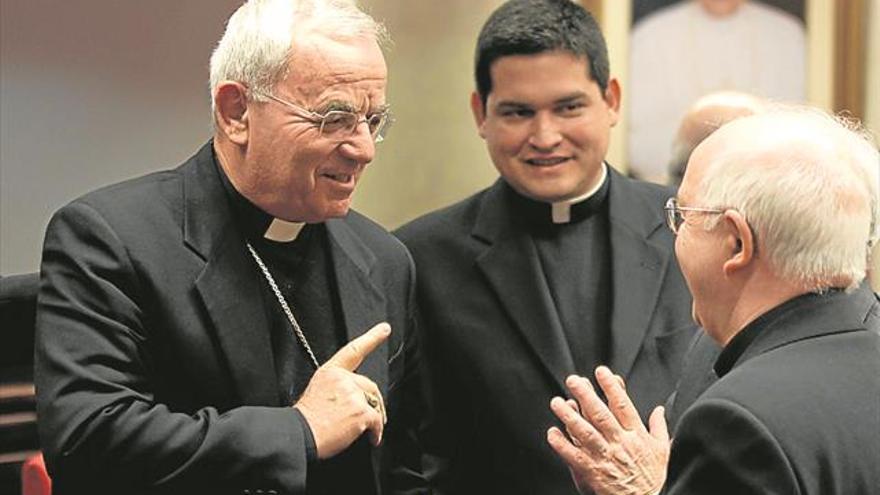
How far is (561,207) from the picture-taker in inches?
141

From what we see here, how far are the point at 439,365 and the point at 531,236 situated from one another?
400 mm

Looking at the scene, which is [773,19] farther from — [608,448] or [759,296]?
[759,296]

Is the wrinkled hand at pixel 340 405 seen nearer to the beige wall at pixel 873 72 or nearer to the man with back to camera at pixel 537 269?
the man with back to camera at pixel 537 269

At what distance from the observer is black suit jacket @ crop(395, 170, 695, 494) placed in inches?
131

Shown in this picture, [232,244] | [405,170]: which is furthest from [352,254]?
[405,170]

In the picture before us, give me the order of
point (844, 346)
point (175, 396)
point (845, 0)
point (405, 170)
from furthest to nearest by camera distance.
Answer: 1. point (845, 0)
2. point (405, 170)
3. point (175, 396)
4. point (844, 346)

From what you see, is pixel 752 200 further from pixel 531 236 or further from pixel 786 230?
pixel 531 236

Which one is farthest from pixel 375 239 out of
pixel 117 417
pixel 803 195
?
pixel 803 195

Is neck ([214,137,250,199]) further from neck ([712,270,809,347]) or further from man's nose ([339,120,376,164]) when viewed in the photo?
neck ([712,270,809,347])

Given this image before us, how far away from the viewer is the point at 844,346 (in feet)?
7.39

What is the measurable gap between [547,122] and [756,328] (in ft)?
3.99

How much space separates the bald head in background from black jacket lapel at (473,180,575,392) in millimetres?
1454

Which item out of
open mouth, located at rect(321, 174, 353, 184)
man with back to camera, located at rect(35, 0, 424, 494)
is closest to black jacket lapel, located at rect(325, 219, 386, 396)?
man with back to camera, located at rect(35, 0, 424, 494)

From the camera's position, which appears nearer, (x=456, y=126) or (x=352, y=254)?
(x=352, y=254)
